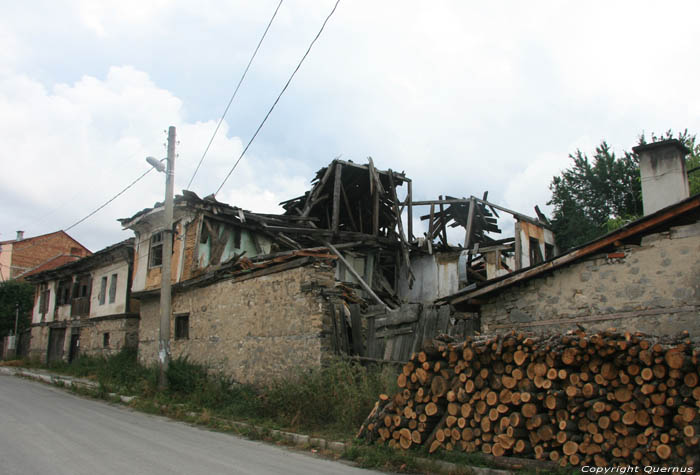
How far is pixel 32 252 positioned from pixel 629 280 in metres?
48.5

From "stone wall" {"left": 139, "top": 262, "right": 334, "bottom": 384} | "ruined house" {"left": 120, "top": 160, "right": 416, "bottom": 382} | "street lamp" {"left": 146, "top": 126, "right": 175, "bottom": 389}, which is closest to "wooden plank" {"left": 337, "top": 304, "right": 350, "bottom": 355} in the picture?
"ruined house" {"left": 120, "top": 160, "right": 416, "bottom": 382}

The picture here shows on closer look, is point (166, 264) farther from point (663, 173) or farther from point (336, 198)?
point (663, 173)

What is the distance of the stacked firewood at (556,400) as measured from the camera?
5.11 m

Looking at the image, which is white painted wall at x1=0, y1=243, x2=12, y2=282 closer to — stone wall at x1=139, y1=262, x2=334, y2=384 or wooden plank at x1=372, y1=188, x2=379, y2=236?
stone wall at x1=139, y1=262, x2=334, y2=384

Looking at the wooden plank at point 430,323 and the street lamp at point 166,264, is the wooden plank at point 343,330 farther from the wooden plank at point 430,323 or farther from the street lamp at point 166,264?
the street lamp at point 166,264

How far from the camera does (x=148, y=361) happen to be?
1819cm

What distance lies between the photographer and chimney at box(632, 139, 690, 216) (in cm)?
972

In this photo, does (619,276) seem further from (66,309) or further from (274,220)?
(66,309)

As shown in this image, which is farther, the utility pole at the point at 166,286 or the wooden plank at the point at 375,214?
the wooden plank at the point at 375,214

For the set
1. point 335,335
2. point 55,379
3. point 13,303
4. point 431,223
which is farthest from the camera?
point 13,303

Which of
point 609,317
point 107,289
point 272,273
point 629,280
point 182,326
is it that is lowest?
point 182,326

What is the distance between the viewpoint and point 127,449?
743 cm

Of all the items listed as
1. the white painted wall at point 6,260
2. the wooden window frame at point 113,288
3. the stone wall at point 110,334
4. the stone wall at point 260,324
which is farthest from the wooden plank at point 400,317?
the white painted wall at point 6,260

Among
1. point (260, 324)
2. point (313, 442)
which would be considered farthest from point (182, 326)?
point (313, 442)
